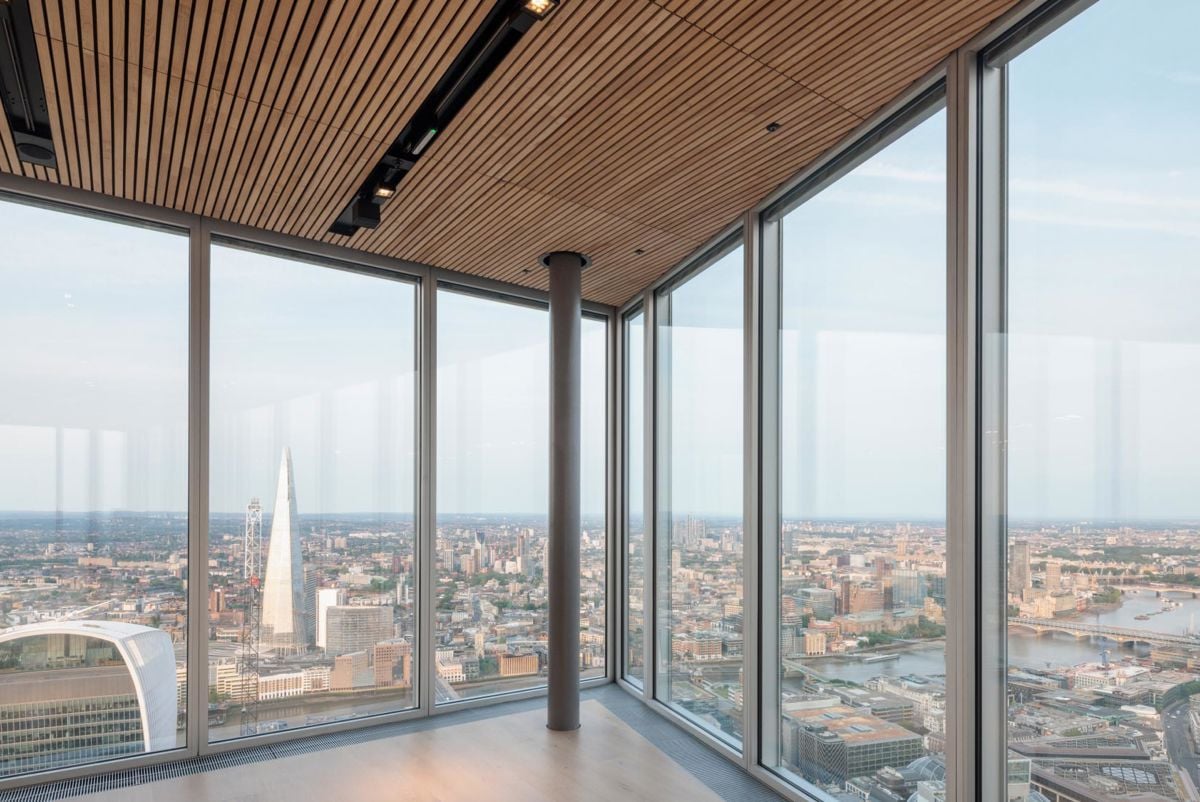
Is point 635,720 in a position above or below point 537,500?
below

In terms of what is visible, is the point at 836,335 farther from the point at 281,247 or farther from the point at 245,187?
the point at 281,247

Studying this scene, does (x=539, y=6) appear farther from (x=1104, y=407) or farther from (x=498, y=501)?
(x=498, y=501)

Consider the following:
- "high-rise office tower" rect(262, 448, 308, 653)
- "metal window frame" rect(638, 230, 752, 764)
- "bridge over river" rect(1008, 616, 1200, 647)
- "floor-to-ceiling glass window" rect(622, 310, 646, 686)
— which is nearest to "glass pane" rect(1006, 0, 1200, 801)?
"bridge over river" rect(1008, 616, 1200, 647)

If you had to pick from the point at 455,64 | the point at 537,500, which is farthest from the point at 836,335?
the point at 537,500

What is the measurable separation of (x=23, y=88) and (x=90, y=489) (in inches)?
110

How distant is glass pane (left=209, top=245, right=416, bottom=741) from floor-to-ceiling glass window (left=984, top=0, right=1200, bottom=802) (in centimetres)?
485

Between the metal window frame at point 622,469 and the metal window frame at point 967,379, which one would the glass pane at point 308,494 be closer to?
the metal window frame at point 622,469

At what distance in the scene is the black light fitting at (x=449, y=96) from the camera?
3180 millimetres

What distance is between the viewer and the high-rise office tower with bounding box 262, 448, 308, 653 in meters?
6.02

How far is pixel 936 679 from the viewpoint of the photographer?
3734 mm

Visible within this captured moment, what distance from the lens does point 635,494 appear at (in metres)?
7.57

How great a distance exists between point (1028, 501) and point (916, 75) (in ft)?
6.82

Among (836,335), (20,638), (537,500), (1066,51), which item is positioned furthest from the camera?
(537,500)

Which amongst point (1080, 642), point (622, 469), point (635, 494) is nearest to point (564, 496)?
point (635, 494)
